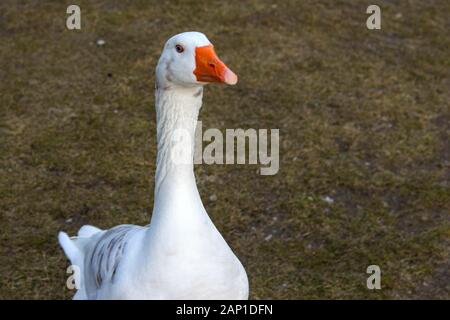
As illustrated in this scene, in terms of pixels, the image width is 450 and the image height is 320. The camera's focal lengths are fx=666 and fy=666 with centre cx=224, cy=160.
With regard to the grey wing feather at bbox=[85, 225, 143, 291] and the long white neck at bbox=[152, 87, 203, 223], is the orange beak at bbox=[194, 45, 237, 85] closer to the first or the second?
the long white neck at bbox=[152, 87, 203, 223]

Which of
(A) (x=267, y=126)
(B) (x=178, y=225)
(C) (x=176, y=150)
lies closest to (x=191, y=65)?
(C) (x=176, y=150)

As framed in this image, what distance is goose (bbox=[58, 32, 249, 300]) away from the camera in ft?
9.89

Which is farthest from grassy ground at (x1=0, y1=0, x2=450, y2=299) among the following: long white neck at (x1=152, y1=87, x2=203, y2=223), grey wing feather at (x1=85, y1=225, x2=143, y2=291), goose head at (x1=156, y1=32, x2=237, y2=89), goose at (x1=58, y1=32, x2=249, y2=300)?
goose head at (x1=156, y1=32, x2=237, y2=89)

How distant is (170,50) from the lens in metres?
3.05

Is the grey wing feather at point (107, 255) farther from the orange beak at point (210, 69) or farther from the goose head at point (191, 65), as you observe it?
the orange beak at point (210, 69)

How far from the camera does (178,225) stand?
3.06 metres

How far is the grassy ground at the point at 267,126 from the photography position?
4.82 meters

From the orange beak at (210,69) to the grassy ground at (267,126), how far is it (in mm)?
2076

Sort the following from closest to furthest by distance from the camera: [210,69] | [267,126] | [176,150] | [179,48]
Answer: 1. [210,69]
2. [179,48]
3. [176,150]
4. [267,126]

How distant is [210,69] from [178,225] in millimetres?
729

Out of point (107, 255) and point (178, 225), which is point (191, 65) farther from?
point (107, 255)

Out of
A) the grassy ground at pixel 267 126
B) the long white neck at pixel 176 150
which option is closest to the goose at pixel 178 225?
the long white neck at pixel 176 150

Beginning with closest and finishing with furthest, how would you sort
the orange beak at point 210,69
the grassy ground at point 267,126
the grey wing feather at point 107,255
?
the orange beak at point 210,69 → the grey wing feather at point 107,255 → the grassy ground at point 267,126

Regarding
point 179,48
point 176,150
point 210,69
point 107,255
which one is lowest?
point 107,255
